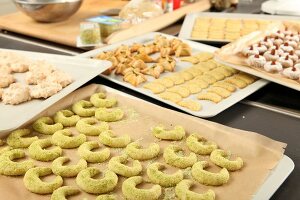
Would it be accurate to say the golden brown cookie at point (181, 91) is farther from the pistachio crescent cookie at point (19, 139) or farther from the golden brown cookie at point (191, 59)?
the pistachio crescent cookie at point (19, 139)

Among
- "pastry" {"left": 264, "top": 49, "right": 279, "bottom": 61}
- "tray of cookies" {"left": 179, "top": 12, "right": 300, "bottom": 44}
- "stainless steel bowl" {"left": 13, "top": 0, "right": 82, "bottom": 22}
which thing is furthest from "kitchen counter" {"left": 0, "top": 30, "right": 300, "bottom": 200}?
"stainless steel bowl" {"left": 13, "top": 0, "right": 82, "bottom": 22}

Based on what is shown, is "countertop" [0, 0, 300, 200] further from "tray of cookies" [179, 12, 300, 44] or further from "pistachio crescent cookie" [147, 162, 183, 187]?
"tray of cookies" [179, 12, 300, 44]

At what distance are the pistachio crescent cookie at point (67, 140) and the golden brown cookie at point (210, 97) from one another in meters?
0.45

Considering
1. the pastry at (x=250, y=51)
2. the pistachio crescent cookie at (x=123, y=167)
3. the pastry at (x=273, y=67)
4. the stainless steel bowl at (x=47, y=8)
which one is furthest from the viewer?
the stainless steel bowl at (x=47, y=8)

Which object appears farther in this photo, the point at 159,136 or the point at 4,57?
the point at 4,57

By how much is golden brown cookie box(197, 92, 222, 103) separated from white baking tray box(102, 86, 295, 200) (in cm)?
37

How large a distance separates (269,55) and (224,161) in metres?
0.69

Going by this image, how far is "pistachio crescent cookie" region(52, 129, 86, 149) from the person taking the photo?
1.17m

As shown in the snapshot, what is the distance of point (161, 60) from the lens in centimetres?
176

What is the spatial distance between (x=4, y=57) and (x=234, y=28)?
1.16m

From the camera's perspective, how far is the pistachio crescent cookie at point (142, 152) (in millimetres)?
1121

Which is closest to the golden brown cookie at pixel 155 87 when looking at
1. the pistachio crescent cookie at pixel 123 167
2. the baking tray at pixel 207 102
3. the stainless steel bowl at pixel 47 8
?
the baking tray at pixel 207 102

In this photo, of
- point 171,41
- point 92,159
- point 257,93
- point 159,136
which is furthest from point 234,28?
point 92,159

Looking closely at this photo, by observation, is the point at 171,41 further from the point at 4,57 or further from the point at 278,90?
the point at 4,57
